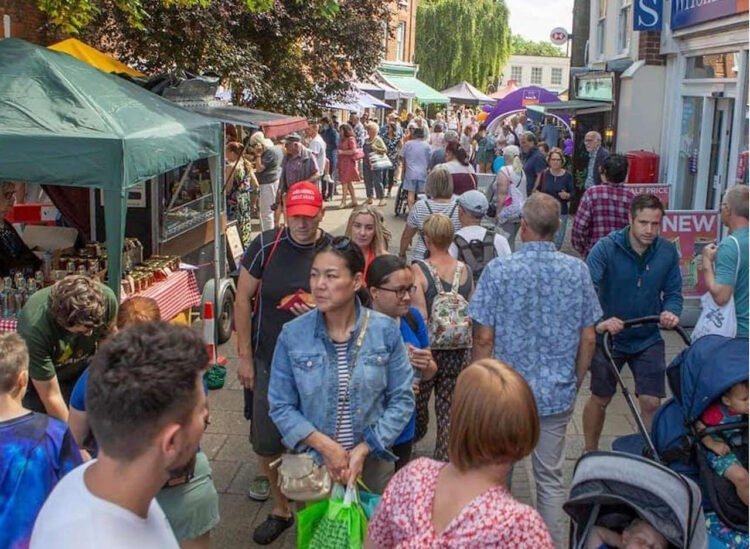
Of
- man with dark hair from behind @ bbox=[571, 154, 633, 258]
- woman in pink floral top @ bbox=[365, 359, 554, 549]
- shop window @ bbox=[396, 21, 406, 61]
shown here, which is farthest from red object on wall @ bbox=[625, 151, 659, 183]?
shop window @ bbox=[396, 21, 406, 61]

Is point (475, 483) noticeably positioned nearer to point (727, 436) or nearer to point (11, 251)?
point (727, 436)

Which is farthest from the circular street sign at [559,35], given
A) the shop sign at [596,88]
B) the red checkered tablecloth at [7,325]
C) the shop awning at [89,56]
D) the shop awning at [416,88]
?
the red checkered tablecloth at [7,325]

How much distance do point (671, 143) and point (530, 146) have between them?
2.70 meters

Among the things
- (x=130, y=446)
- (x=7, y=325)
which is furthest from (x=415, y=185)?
(x=130, y=446)

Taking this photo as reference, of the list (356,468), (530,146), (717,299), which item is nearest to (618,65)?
(530,146)

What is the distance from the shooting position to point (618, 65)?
1423 cm

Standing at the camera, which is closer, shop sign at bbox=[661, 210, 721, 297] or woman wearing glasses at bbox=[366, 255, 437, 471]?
woman wearing glasses at bbox=[366, 255, 437, 471]

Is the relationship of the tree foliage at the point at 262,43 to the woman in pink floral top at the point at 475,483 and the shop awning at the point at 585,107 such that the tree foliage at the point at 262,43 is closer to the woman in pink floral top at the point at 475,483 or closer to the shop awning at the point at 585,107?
the shop awning at the point at 585,107

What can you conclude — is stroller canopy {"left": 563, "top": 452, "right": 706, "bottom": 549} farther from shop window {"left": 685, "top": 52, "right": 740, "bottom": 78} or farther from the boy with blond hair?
shop window {"left": 685, "top": 52, "right": 740, "bottom": 78}

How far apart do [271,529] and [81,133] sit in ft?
9.15

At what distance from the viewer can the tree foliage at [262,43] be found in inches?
509

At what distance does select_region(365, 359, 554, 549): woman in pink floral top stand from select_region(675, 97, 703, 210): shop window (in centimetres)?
997

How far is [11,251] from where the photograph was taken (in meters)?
6.63

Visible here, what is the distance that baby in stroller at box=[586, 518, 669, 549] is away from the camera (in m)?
2.98
